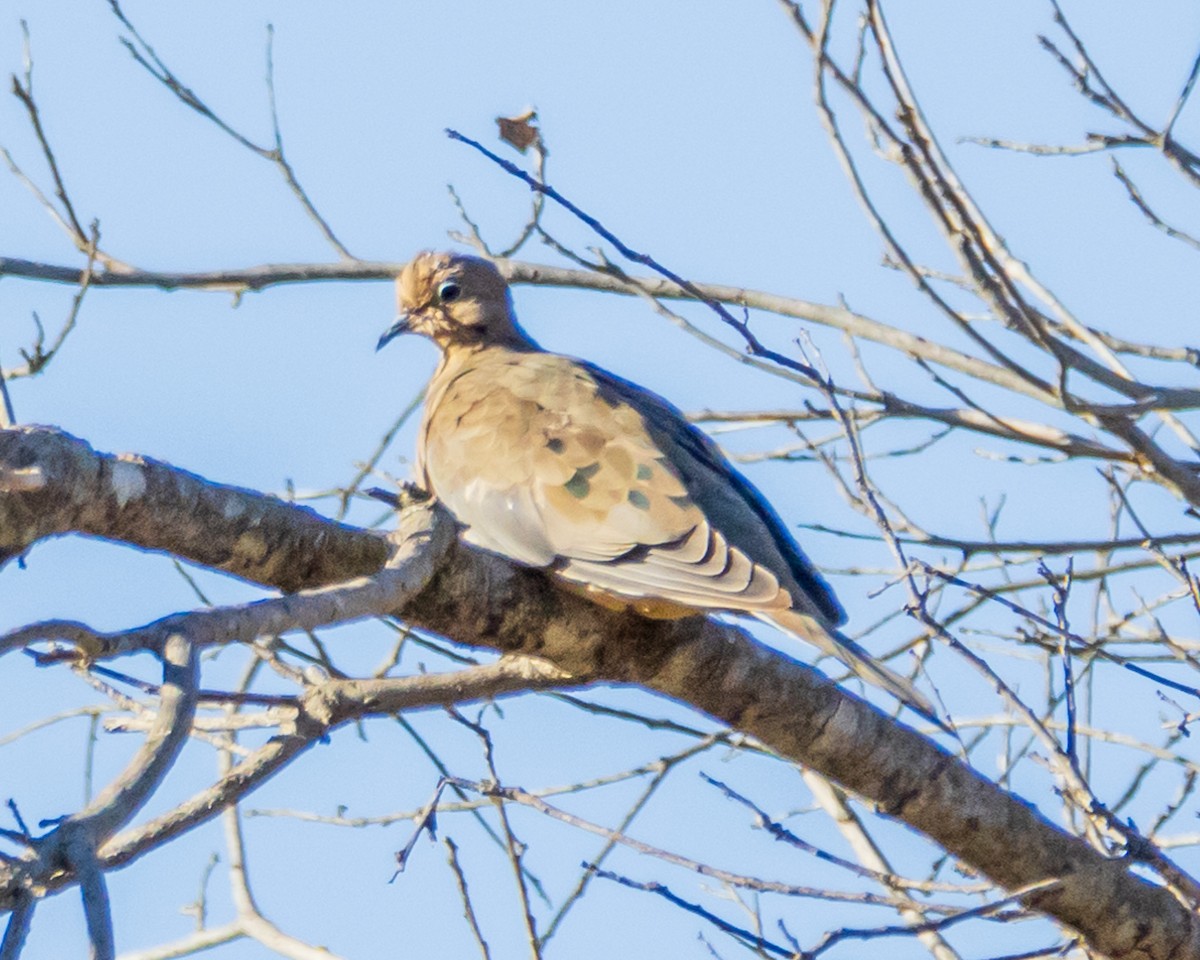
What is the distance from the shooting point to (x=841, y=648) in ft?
10.3

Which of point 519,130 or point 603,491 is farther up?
point 519,130

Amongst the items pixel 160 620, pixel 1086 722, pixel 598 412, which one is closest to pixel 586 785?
pixel 598 412

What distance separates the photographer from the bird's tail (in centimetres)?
299

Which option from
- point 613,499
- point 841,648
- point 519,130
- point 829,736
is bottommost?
point 829,736

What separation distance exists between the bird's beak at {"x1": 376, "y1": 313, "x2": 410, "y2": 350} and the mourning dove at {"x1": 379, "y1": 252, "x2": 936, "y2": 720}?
0.72 meters

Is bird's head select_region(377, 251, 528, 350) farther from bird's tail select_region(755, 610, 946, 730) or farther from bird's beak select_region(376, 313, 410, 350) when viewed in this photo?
bird's tail select_region(755, 610, 946, 730)

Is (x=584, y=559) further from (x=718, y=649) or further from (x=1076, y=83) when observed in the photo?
(x=1076, y=83)

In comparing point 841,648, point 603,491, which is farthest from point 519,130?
point 841,648

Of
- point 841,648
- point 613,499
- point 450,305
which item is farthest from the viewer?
point 450,305

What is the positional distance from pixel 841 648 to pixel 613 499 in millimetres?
684

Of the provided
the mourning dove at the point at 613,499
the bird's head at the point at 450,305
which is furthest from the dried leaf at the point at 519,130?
the bird's head at the point at 450,305

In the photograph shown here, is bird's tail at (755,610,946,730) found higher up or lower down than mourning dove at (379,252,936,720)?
lower down

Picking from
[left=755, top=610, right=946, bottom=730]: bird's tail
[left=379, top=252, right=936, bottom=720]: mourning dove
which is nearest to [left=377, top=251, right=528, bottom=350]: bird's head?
[left=379, top=252, right=936, bottom=720]: mourning dove

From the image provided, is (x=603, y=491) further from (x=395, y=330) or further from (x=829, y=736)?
(x=395, y=330)
